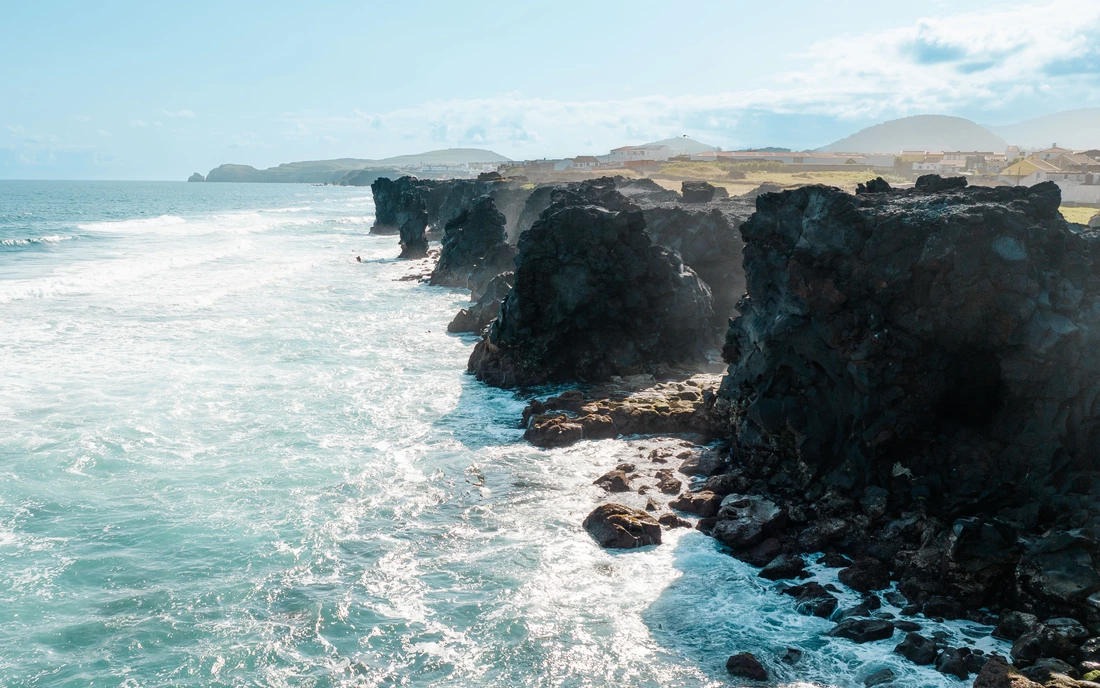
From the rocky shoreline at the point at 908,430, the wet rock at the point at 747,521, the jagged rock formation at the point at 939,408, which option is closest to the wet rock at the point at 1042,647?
the rocky shoreline at the point at 908,430

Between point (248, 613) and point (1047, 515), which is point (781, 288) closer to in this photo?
point (1047, 515)

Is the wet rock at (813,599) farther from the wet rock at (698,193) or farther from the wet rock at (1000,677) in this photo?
the wet rock at (698,193)

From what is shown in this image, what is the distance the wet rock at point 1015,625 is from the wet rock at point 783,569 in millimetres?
4376

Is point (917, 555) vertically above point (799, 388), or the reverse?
point (799, 388)

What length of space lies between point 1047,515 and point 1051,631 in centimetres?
418

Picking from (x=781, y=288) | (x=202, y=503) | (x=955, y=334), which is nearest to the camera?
(x=955, y=334)

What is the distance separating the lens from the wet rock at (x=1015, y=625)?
646 inches

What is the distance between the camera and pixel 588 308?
3716 centimetres

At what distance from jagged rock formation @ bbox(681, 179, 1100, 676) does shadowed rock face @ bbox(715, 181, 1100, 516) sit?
47 millimetres

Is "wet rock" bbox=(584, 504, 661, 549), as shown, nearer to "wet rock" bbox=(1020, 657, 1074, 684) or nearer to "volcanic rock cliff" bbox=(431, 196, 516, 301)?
"wet rock" bbox=(1020, 657, 1074, 684)

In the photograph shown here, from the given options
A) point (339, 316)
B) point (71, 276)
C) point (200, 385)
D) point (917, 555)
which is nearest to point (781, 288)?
point (917, 555)

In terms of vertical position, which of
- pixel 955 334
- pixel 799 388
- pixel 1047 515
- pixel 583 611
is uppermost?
pixel 955 334

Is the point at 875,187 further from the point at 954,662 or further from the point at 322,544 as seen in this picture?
the point at 322,544

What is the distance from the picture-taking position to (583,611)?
17.9 m
